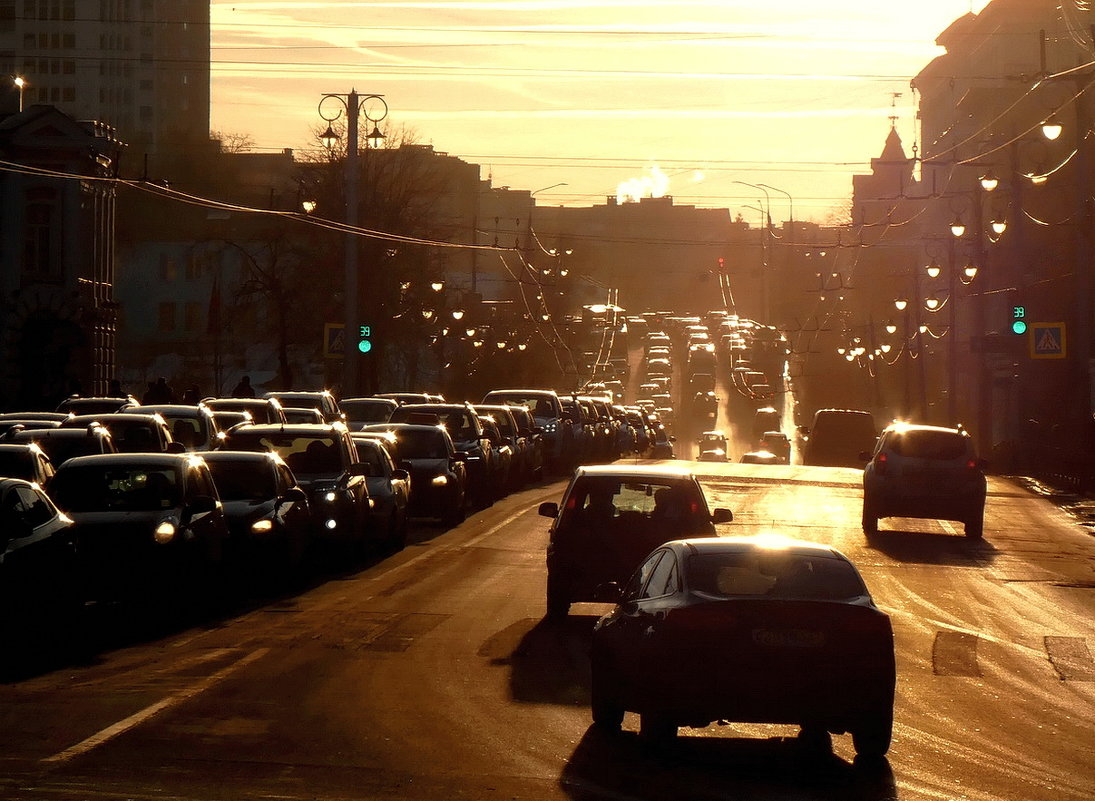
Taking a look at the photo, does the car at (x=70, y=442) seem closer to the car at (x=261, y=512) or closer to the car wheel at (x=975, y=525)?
the car at (x=261, y=512)

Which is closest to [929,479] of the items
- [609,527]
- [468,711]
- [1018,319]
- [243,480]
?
[243,480]

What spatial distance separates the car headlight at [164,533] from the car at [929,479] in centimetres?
1440

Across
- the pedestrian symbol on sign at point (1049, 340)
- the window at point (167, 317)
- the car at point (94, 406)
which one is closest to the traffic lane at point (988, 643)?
the pedestrian symbol on sign at point (1049, 340)

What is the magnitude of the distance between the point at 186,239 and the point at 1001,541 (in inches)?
3194

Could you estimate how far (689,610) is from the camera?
10.5 metres

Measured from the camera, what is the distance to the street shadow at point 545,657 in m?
13.3

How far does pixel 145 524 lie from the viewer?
57.2ft

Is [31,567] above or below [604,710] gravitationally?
above

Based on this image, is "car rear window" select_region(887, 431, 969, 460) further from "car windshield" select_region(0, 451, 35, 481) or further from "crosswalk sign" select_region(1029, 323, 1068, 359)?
"car windshield" select_region(0, 451, 35, 481)

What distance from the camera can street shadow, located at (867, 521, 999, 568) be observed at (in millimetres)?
25484

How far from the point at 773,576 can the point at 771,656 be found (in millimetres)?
665

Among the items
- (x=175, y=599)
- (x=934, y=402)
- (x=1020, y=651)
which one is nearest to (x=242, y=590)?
(x=175, y=599)

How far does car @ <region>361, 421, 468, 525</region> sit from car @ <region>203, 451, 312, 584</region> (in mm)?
8589

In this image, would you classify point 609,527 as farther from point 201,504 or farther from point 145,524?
point 145,524
